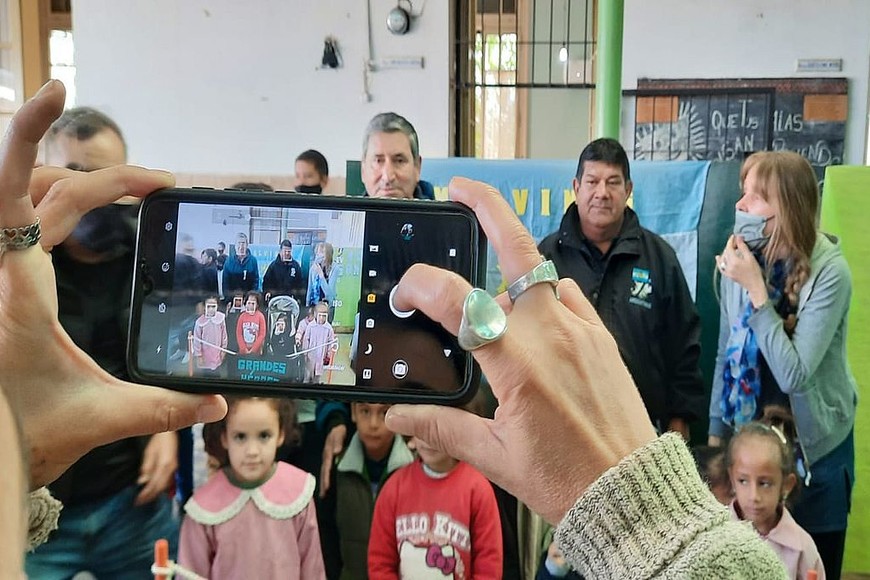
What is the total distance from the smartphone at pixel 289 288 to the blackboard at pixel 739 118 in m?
3.71

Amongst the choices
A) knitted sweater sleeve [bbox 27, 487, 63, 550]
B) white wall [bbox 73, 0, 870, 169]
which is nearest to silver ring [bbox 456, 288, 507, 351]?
knitted sweater sleeve [bbox 27, 487, 63, 550]

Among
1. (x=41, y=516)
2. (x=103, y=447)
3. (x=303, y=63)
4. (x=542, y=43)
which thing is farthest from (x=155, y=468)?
(x=542, y=43)

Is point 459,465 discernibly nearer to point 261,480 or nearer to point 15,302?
point 261,480

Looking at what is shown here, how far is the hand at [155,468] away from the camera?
1527 millimetres

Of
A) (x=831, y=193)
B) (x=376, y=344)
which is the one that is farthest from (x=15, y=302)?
(x=831, y=193)

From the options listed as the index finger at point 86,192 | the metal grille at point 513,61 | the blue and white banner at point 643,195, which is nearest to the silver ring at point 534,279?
the index finger at point 86,192

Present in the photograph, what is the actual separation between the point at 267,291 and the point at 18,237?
207 millimetres

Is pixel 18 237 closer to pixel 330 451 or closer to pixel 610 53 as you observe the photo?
pixel 610 53

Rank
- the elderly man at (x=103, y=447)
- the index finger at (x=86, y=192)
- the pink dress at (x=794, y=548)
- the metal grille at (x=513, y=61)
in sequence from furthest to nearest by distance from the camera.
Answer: the metal grille at (x=513, y=61)
the pink dress at (x=794, y=548)
the elderly man at (x=103, y=447)
the index finger at (x=86, y=192)

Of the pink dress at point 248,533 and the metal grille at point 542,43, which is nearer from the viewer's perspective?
the pink dress at point 248,533

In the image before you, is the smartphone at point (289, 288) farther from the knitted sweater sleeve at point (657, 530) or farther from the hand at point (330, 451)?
the hand at point (330, 451)

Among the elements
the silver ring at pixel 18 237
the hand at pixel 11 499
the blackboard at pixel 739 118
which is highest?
the blackboard at pixel 739 118

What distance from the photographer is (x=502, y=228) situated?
617mm

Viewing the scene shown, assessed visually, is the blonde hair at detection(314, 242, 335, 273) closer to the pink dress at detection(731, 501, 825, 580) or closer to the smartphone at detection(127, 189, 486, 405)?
the smartphone at detection(127, 189, 486, 405)
